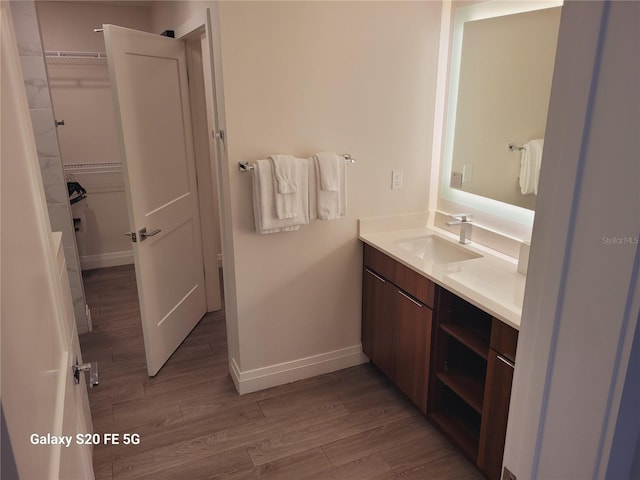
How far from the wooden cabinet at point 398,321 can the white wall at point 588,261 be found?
59.3 inches

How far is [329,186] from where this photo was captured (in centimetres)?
249

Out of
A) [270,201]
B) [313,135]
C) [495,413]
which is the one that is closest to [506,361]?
[495,413]

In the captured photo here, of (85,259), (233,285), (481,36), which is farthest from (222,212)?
(85,259)

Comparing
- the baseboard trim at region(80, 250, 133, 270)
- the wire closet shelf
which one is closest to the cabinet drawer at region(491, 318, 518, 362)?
the baseboard trim at region(80, 250, 133, 270)

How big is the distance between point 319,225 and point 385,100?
778mm

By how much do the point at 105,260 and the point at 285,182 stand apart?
3.16 m

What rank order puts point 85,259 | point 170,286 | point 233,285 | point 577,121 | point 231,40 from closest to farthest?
1. point 577,121
2. point 231,40
3. point 233,285
4. point 170,286
5. point 85,259

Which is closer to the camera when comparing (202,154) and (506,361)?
(506,361)

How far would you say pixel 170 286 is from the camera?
10.1ft

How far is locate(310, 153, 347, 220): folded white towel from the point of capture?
8.14 ft

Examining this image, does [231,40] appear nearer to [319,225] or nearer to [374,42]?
[374,42]

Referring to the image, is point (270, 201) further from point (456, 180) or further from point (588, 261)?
point (588, 261)

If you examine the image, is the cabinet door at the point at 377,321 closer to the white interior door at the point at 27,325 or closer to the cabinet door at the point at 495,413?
the cabinet door at the point at 495,413

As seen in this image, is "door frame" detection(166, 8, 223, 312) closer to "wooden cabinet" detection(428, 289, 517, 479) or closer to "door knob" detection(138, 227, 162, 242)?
"door knob" detection(138, 227, 162, 242)
